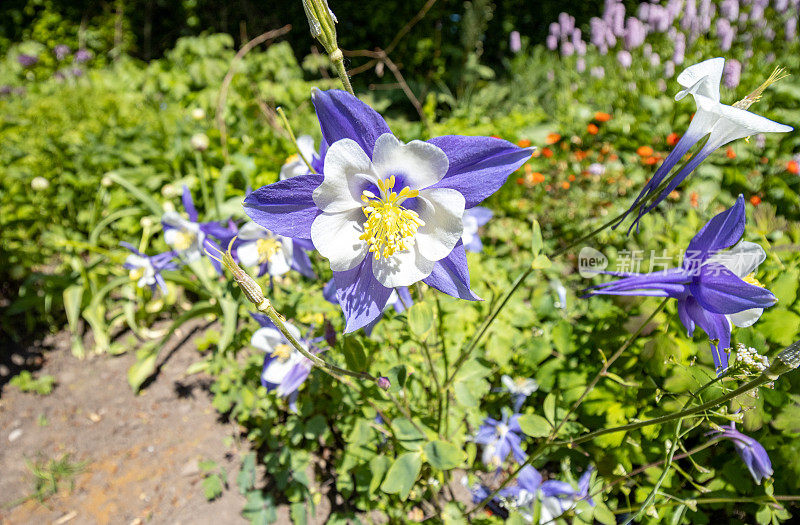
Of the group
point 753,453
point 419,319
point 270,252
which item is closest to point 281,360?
point 270,252

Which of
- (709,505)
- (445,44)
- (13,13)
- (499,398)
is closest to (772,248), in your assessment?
(709,505)

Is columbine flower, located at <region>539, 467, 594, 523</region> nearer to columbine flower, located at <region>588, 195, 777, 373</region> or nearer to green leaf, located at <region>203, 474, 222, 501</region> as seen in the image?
columbine flower, located at <region>588, 195, 777, 373</region>

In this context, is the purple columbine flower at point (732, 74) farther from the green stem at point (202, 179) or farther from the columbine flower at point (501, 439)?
the green stem at point (202, 179)

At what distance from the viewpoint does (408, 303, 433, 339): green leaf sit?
91 centimetres

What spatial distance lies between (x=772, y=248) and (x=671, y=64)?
3666mm

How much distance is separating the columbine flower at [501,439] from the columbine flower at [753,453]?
707mm

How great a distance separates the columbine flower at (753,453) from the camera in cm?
109

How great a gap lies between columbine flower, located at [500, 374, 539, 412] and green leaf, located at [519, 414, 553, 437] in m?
0.57

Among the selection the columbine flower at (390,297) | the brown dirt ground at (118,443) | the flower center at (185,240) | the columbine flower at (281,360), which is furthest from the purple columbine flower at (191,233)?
the brown dirt ground at (118,443)

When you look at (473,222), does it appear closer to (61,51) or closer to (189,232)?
(189,232)

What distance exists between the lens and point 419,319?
3.01 feet

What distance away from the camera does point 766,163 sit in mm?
3379

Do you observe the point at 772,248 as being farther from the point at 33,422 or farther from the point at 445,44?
the point at 445,44

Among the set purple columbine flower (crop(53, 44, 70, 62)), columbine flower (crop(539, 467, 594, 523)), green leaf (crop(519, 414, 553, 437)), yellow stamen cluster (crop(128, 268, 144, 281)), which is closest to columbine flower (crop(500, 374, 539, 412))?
columbine flower (crop(539, 467, 594, 523))
